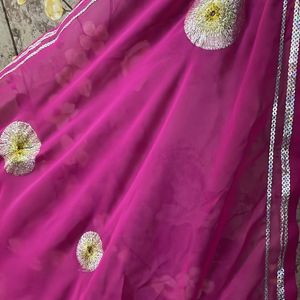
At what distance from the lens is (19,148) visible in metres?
0.89

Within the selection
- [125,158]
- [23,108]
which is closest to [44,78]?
[23,108]

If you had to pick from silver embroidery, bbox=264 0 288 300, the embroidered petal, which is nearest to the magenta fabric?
silver embroidery, bbox=264 0 288 300

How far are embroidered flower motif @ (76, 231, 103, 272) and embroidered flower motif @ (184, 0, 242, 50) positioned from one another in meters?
0.34

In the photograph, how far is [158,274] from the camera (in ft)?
2.68

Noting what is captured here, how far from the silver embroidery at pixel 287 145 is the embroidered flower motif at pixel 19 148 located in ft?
1.32

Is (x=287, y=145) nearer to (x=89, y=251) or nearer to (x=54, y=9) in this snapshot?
(x=89, y=251)

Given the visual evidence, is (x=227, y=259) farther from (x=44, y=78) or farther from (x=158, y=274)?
(x=44, y=78)

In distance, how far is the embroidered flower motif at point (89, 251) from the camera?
834 mm

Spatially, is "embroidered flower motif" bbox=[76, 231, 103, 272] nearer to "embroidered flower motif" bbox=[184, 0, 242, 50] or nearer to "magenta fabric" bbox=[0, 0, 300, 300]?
"magenta fabric" bbox=[0, 0, 300, 300]

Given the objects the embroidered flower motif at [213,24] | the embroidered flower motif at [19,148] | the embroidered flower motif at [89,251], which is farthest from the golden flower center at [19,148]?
the embroidered flower motif at [213,24]

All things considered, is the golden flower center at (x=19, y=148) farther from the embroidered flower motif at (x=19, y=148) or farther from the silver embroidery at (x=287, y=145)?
the silver embroidery at (x=287, y=145)

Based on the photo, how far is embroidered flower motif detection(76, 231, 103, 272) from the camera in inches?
32.8

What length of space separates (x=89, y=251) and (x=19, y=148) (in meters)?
0.21

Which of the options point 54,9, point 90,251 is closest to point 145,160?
point 90,251
